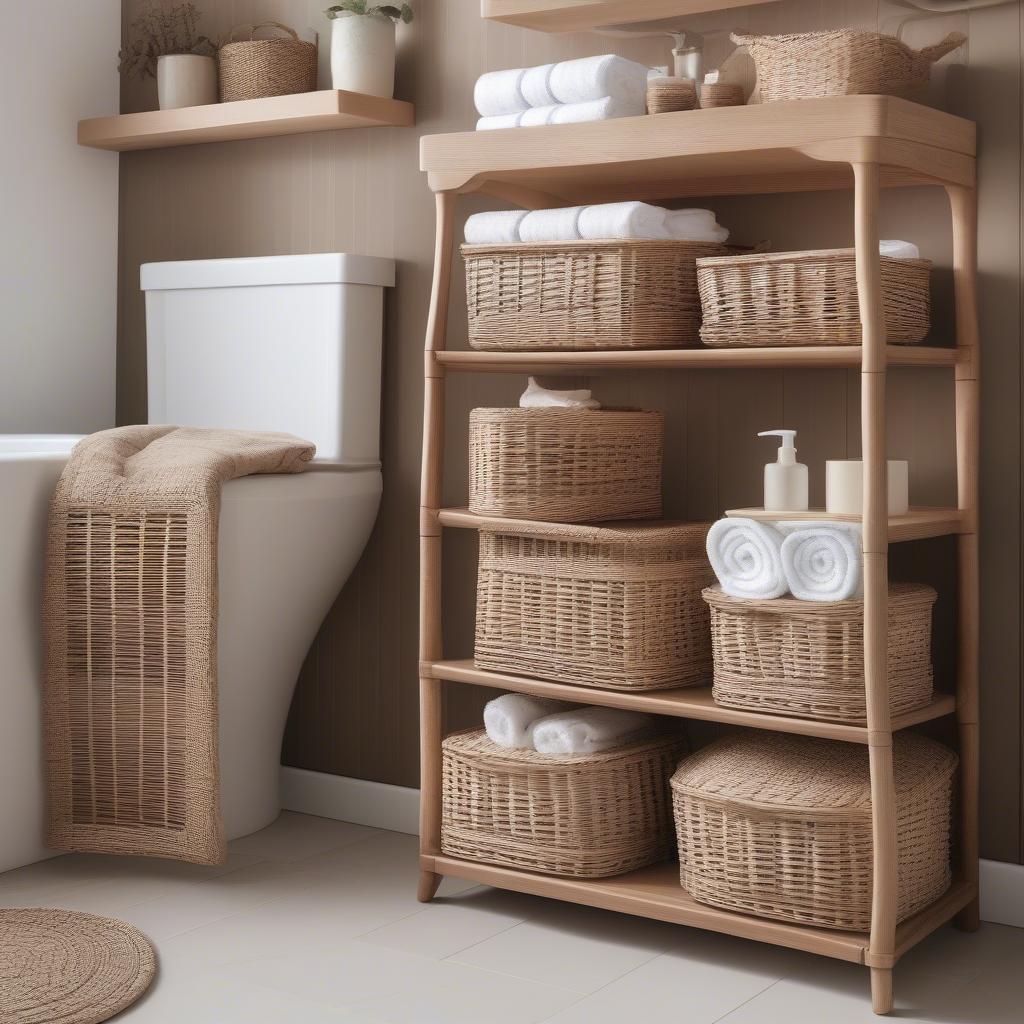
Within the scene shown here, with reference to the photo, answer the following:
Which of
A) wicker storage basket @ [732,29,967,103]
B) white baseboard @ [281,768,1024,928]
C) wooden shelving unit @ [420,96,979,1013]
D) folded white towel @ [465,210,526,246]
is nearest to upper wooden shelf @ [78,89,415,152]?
wooden shelving unit @ [420,96,979,1013]

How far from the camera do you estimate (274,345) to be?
2.70 m

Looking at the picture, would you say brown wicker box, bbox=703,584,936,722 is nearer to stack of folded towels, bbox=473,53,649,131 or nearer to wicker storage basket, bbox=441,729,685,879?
wicker storage basket, bbox=441,729,685,879

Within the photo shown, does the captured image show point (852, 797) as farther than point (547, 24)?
No

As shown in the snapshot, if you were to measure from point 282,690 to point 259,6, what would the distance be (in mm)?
1351

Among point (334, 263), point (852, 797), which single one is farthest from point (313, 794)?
point (852, 797)

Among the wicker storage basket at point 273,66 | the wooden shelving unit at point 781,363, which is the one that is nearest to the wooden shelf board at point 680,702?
the wooden shelving unit at point 781,363

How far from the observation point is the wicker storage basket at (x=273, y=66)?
2.72 m

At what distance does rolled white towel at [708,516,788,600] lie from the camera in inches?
77.0

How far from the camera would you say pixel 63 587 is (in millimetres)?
2367

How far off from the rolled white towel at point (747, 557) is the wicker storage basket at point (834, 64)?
1.93ft

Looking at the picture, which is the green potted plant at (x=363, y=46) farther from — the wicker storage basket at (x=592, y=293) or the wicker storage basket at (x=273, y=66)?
the wicker storage basket at (x=592, y=293)

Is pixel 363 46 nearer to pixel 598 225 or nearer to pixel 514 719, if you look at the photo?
pixel 598 225

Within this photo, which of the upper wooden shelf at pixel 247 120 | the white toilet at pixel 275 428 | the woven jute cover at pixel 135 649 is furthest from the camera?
the upper wooden shelf at pixel 247 120

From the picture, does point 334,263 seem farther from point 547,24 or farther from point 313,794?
point 313,794
